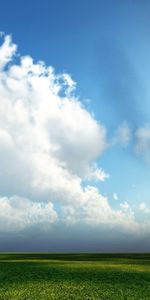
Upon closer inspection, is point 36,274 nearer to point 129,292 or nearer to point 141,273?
point 141,273

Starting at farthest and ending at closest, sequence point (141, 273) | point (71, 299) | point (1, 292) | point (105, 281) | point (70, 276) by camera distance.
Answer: point (141, 273) < point (70, 276) < point (105, 281) < point (1, 292) < point (71, 299)

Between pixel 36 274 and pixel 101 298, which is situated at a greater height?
pixel 36 274

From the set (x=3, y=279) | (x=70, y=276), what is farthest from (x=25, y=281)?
(x=70, y=276)

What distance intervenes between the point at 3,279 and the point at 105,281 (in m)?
10.1

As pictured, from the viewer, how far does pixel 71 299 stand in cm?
3092

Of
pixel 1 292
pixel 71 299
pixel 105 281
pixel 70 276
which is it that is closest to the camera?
pixel 71 299

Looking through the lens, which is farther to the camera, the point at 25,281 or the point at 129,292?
the point at 25,281

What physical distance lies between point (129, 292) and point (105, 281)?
240 inches

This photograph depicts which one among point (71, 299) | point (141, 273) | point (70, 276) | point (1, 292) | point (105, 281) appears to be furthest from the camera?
point (141, 273)

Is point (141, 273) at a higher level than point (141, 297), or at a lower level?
higher

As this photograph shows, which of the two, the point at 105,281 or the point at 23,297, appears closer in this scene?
the point at 23,297

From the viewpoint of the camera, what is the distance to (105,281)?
131 feet

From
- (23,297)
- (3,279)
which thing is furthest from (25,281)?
(23,297)

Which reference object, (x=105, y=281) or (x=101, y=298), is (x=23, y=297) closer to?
(x=101, y=298)
